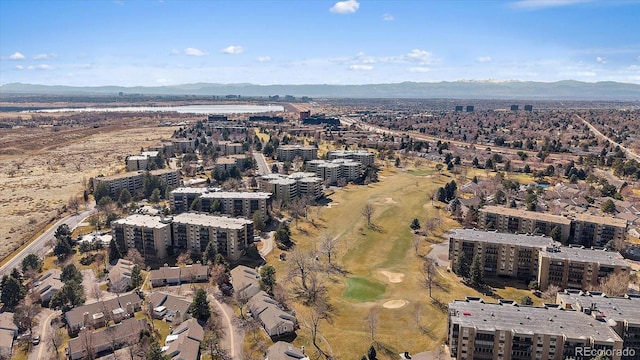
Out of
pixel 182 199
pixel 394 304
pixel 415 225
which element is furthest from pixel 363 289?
pixel 182 199

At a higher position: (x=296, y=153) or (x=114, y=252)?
(x=296, y=153)

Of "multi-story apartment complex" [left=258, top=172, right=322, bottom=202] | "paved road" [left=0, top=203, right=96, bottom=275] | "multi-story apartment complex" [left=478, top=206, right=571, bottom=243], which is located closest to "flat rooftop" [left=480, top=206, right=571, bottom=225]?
"multi-story apartment complex" [left=478, top=206, right=571, bottom=243]

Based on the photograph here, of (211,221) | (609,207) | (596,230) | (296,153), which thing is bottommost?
(596,230)

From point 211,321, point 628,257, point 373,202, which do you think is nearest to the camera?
point 211,321

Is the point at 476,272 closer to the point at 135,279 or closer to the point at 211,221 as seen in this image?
the point at 211,221

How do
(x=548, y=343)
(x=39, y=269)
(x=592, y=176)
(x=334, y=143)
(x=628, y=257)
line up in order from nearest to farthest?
1. (x=548, y=343)
2. (x=39, y=269)
3. (x=628, y=257)
4. (x=592, y=176)
5. (x=334, y=143)

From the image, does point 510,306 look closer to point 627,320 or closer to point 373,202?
point 627,320

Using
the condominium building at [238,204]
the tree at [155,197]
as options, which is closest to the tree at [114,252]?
the condominium building at [238,204]

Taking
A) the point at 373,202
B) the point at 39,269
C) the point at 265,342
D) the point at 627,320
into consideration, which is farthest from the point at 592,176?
the point at 39,269
